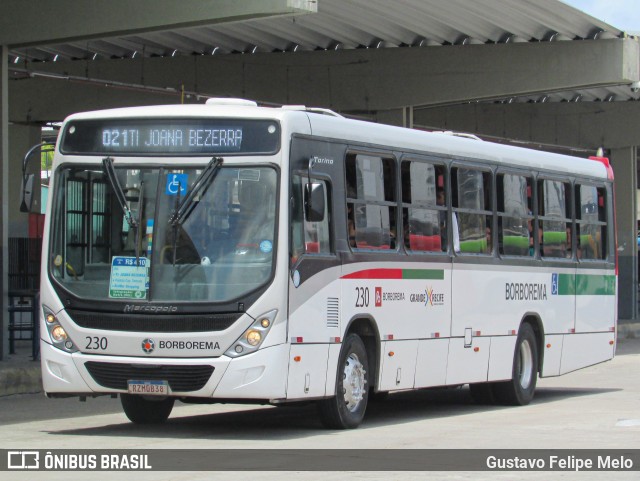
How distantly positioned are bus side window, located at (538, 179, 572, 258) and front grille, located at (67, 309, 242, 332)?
6872 millimetres

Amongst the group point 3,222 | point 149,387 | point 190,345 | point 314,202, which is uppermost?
point 3,222

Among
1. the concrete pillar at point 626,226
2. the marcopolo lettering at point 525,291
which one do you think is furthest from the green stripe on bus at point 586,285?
the concrete pillar at point 626,226

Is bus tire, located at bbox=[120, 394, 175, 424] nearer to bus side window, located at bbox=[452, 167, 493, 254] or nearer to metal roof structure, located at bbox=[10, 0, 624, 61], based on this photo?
bus side window, located at bbox=[452, 167, 493, 254]

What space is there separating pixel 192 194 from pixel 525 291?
20.6 ft

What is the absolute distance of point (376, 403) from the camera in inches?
689

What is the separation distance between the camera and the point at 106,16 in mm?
19719

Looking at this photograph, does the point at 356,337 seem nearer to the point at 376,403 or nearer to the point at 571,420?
the point at 571,420

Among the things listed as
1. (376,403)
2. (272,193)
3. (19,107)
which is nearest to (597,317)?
(376,403)

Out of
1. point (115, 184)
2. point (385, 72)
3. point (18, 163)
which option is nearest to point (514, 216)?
point (115, 184)

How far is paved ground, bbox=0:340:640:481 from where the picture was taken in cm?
1198

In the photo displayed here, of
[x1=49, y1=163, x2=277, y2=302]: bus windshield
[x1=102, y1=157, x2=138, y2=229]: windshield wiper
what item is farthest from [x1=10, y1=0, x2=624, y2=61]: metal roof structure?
[x1=49, y1=163, x2=277, y2=302]: bus windshield

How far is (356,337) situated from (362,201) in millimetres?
1351

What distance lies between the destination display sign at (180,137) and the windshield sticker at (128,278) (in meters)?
1.03

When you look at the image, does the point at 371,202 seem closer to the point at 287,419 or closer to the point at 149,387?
the point at 287,419
